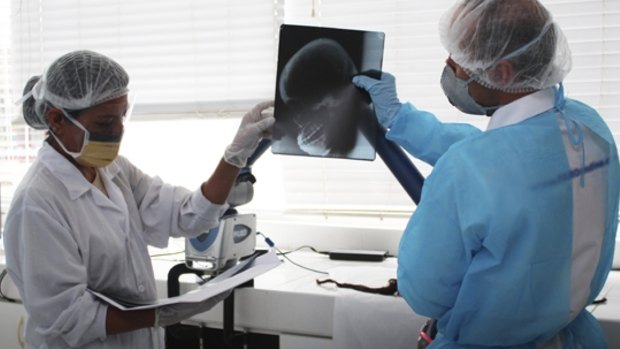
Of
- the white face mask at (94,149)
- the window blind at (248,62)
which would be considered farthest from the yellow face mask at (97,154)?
the window blind at (248,62)

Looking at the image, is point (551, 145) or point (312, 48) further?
point (312, 48)

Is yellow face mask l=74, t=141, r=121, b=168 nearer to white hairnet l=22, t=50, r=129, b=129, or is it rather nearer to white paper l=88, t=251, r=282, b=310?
white hairnet l=22, t=50, r=129, b=129

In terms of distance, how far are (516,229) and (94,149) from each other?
904 mm

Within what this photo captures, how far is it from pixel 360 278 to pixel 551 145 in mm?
874

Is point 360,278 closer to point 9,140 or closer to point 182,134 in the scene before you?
point 182,134

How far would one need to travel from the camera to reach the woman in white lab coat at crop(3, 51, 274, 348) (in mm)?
1208

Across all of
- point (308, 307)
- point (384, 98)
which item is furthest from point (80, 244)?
point (384, 98)

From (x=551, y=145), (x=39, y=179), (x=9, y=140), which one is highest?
(x=551, y=145)

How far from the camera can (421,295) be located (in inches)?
41.9

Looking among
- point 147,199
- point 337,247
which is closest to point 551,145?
point 147,199

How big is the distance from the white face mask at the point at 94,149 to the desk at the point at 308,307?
Result: 56 cm

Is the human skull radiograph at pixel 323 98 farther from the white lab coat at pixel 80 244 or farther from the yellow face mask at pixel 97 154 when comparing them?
the yellow face mask at pixel 97 154

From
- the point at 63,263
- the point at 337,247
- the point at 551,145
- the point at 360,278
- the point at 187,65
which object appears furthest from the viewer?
the point at 187,65

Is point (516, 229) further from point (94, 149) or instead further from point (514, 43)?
point (94, 149)
